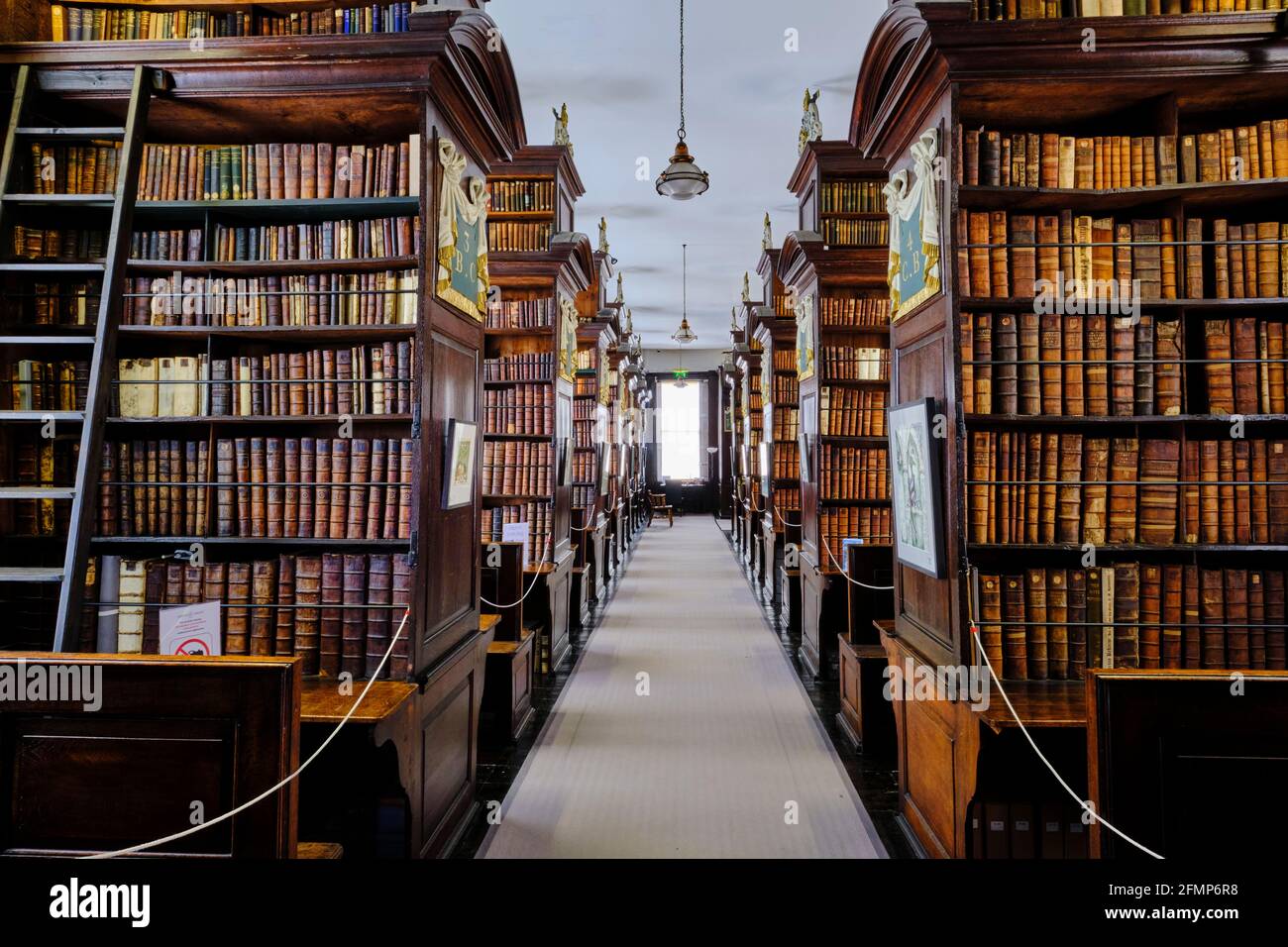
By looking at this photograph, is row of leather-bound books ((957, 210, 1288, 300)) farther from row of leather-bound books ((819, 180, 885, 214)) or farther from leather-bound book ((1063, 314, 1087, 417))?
row of leather-bound books ((819, 180, 885, 214))

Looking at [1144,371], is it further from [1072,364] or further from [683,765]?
[683,765]

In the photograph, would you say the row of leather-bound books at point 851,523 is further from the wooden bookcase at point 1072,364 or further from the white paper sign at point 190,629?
the white paper sign at point 190,629

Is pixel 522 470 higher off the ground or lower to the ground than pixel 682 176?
lower

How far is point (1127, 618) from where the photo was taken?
2.57 m

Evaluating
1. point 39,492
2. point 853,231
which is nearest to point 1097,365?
point 853,231

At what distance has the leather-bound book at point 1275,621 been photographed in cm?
254

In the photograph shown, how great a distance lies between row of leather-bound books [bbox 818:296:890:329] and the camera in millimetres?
5410

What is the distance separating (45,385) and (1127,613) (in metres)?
4.28

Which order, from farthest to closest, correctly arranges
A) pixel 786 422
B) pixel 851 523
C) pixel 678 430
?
pixel 678 430 < pixel 786 422 < pixel 851 523

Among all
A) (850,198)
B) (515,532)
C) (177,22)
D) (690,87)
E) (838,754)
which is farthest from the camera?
(690,87)

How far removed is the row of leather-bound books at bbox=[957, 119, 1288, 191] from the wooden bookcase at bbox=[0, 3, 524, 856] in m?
1.98

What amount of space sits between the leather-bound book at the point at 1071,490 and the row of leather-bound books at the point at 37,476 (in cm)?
390

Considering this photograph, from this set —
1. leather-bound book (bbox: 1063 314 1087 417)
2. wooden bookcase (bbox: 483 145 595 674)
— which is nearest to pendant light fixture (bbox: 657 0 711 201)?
wooden bookcase (bbox: 483 145 595 674)
